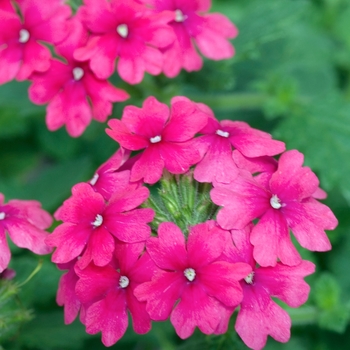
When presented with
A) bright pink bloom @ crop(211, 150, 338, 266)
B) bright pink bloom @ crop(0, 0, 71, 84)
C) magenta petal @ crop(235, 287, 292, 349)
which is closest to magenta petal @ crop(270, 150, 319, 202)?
bright pink bloom @ crop(211, 150, 338, 266)

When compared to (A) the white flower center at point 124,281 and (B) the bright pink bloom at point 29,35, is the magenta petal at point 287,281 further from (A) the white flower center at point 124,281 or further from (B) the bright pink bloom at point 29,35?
(B) the bright pink bloom at point 29,35

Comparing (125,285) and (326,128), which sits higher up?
(125,285)

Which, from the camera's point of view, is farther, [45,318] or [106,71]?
[45,318]

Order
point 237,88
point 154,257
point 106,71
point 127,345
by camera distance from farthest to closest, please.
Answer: point 237,88
point 127,345
point 106,71
point 154,257

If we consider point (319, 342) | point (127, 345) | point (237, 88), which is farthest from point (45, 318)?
point (237, 88)

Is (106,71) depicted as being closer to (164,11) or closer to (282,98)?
(164,11)

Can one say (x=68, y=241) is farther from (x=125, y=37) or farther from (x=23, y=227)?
(x=125, y=37)

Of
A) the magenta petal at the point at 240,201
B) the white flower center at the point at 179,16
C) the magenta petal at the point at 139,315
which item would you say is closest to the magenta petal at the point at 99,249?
the magenta petal at the point at 139,315

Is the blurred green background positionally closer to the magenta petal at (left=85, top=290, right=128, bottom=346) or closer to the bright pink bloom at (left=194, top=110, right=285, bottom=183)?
the magenta petal at (left=85, top=290, right=128, bottom=346)
